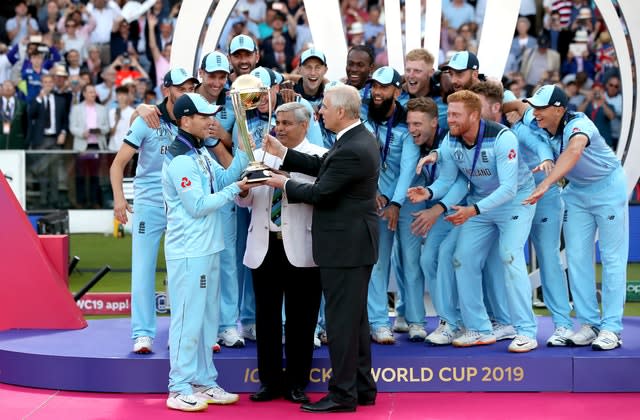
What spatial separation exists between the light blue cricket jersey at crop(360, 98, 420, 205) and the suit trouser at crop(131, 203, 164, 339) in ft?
5.32

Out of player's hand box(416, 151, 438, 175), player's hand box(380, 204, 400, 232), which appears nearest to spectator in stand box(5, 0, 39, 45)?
player's hand box(380, 204, 400, 232)

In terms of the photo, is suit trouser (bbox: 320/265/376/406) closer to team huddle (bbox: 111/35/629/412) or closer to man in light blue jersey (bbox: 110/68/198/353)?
team huddle (bbox: 111/35/629/412)

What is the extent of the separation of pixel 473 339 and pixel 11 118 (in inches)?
393

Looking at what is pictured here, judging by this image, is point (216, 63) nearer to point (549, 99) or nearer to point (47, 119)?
point (549, 99)

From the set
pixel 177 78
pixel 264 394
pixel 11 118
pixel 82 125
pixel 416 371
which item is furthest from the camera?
pixel 82 125

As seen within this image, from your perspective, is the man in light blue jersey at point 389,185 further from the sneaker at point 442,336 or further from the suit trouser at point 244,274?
the suit trouser at point 244,274

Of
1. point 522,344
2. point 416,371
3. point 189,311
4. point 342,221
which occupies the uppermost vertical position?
point 342,221

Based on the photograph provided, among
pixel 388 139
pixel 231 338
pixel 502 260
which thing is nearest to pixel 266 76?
pixel 388 139

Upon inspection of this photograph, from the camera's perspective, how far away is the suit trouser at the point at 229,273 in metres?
7.91

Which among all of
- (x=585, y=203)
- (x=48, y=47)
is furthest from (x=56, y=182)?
(x=585, y=203)

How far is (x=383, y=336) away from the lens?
319 inches

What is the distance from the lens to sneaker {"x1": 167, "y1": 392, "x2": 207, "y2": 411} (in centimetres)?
704

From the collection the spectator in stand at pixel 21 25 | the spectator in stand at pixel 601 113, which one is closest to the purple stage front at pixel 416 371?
the spectator in stand at pixel 601 113

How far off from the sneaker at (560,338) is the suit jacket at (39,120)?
32.7 feet
